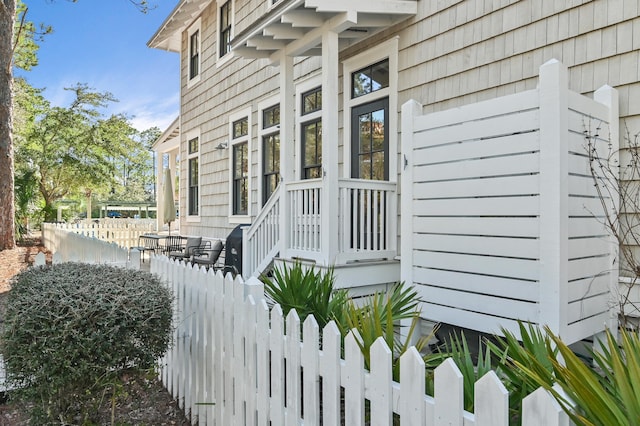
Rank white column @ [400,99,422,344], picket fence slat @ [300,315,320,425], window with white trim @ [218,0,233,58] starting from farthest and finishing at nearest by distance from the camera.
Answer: window with white trim @ [218,0,233,58] → white column @ [400,99,422,344] → picket fence slat @ [300,315,320,425]

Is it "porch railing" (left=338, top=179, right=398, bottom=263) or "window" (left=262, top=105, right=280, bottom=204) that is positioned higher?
"window" (left=262, top=105, right=280, bottom=204)

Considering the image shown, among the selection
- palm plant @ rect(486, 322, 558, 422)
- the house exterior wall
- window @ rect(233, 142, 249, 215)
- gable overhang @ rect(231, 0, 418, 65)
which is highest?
gable overhang @ rect(231, 0, 418, 65)

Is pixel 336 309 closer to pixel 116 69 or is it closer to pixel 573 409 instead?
pixel 573 409

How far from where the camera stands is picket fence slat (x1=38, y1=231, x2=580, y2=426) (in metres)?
1.34

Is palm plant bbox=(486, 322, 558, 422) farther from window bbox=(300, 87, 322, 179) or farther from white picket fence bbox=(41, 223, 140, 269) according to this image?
window bbox=(300, 87, 322, 179)

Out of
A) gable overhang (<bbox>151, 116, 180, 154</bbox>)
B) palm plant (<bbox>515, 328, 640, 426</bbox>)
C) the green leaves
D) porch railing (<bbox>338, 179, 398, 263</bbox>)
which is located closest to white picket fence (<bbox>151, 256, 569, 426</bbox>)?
palm plant (<bbox>515, 328, 640, 426</bbox>)

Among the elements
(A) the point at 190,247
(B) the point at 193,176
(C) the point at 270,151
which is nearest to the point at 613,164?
(C) the point at 270,151

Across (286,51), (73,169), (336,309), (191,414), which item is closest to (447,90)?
(286,51)

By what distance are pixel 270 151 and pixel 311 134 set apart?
1.32m

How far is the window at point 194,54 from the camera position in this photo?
1059cm

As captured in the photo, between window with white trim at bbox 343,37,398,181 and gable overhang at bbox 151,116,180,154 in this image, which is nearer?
window with white trim at bbox 343,37,398,181

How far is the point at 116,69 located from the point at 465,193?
33466mm

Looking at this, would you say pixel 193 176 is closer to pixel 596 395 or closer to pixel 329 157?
pixel 329 157

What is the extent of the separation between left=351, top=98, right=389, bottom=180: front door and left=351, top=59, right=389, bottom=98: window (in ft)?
0.59
